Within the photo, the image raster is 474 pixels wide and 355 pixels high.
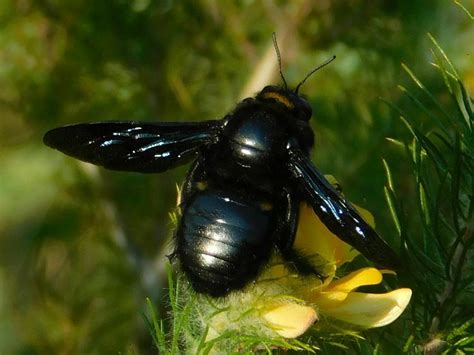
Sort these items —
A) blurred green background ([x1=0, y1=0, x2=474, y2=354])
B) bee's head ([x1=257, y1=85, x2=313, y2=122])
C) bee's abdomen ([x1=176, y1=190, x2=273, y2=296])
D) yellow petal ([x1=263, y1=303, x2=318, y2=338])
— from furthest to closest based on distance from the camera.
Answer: blurred green background ([x1=0, y1=0, x2=474, y2=354])
bee's head ([x1=257, y1=85, x2=313, y2=122])
bee's abdomen ([x1=176, y1=190, x2=273, y2=296])
yellow petal ([x1=263, y1=303, x2=318, y2=338])

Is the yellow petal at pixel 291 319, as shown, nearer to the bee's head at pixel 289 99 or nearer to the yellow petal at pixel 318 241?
the yellow petal at pixel 318 241

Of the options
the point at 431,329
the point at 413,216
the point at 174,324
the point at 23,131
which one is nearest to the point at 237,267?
the point at 174,324

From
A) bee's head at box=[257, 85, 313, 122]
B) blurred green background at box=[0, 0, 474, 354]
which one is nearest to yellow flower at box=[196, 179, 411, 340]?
bee's head at box=[257, 85, 313, 122]

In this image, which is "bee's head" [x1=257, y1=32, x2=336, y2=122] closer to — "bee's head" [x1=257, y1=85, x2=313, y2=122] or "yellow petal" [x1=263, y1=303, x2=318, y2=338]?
"bee's head" [x1=257, y1=85, x2=313, y2=122]

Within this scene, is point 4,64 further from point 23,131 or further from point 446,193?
point 446,193

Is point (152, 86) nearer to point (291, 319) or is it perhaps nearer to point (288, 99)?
point (288, 99)

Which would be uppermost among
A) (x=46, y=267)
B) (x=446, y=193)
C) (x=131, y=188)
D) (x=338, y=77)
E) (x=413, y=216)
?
(x=446, y=193)

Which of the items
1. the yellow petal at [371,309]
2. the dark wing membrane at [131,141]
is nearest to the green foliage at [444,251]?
the yellow petal at [371,309]
